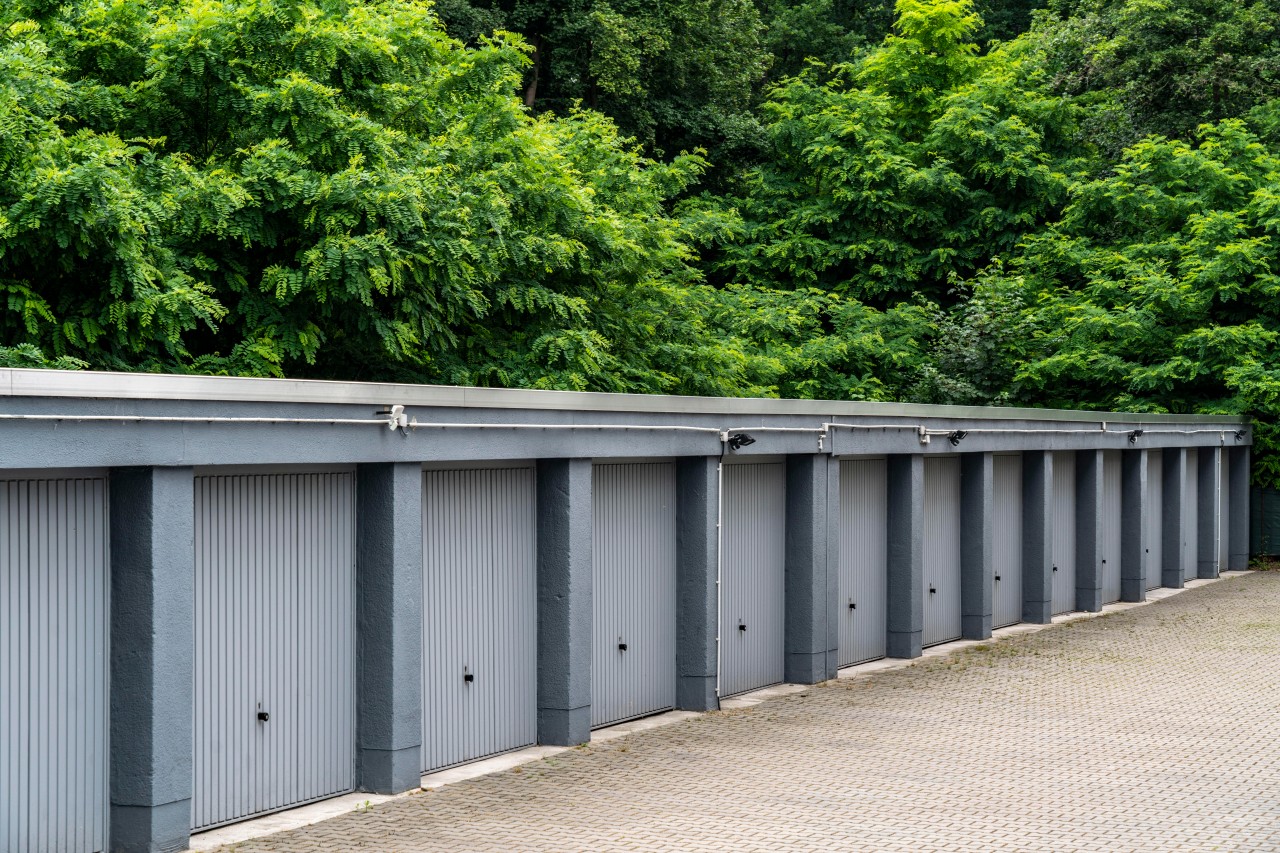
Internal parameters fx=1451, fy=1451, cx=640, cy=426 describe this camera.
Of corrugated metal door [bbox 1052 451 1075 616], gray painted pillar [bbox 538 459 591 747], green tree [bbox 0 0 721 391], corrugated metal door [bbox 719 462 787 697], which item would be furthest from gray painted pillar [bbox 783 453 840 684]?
corrugated metal door [bbox 1052 451 1075 616]

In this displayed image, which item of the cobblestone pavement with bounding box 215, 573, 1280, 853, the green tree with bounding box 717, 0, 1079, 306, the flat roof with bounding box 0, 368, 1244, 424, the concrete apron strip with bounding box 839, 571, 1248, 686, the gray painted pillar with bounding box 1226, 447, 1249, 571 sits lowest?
the concrete apron strip with bounding box 839, 571, 1248, 686

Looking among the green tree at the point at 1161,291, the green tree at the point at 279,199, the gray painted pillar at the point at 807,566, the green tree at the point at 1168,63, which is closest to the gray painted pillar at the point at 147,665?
the gray painted pillar at the point at 807,566

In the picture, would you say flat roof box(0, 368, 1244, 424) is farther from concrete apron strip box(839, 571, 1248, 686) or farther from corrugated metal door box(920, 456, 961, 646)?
concrete apron strip box(839, 571, 1248, 686)

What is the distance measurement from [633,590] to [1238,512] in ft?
74.1

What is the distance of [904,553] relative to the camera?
1889cm

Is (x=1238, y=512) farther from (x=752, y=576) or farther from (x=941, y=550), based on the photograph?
(x=752, y=576)

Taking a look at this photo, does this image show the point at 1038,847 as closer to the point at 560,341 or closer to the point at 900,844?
the point at 900,844

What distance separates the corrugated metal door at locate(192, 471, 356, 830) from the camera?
991cm

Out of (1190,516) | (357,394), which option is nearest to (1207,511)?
(1190,516)

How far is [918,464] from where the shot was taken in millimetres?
18844

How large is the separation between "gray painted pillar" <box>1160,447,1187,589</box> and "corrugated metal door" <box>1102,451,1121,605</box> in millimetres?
Answer: 2306

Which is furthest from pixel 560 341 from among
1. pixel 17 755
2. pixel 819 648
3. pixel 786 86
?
pixel 786 86

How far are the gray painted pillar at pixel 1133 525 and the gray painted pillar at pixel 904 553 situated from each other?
8.64 metres

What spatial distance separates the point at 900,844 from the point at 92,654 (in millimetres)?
5388
